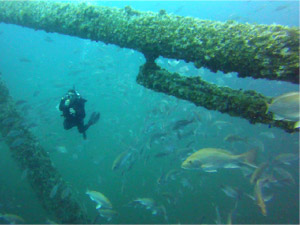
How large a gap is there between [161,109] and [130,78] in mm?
24252

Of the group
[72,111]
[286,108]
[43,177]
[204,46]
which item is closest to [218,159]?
[286,108]

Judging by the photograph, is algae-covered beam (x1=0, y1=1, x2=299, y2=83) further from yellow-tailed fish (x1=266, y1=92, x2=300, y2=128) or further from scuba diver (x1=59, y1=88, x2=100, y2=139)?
scuba diver (x1=59, y1=88, x2=100, y2=139)

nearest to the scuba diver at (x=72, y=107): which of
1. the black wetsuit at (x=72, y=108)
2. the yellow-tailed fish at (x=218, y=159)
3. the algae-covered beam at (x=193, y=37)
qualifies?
the black wetsuit at (x=72, y=108)

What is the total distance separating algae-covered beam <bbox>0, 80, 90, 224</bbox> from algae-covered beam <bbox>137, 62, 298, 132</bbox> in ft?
14.0

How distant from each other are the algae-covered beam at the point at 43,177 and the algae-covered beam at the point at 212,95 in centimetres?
426

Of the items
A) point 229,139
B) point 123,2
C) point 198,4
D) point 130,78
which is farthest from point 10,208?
point 198,4

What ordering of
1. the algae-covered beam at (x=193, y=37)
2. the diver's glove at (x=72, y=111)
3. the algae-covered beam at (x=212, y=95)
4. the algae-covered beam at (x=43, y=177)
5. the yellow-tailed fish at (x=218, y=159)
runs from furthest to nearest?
the algae-covered beam at (x=43, y=177)
the diver's glove at (x=72, y=111)
the yellow-tailed fish at (x=218, y=159)
the algae-covered beam at (x=212, y=95)
the algae-covered beam at (x=193, y=37)

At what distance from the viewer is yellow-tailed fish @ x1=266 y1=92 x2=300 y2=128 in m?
2.22

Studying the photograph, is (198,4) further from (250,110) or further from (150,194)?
(250,110)

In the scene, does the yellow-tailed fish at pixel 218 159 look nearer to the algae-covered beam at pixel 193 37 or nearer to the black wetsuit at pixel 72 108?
the algae-covered beam at pixel 193 37

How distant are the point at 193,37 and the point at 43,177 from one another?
5.56 m

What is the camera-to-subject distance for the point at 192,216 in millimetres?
9320

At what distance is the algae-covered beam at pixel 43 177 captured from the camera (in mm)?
5738

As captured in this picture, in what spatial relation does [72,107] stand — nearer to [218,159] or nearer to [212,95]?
[212,95]
